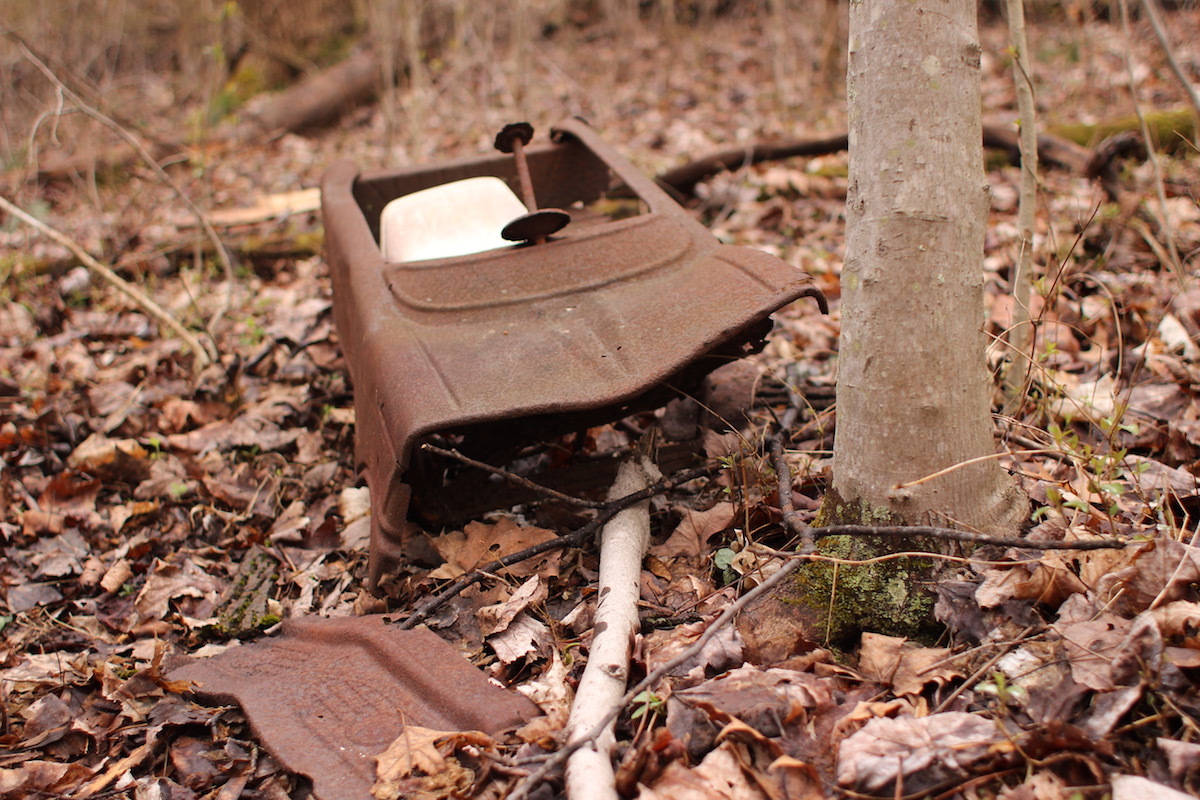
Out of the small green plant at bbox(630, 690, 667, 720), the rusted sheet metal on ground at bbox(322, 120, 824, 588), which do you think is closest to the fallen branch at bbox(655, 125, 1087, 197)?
the rusted sheet metal on ground at bbox(322, 120, 824, 588)

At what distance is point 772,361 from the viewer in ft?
11.6

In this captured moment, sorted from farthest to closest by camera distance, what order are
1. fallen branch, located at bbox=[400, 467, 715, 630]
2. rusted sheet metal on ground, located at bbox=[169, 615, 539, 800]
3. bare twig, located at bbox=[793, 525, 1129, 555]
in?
fallen branch, located at bbox=[400, 467, 715, 630]
rusted sheet metal on ground, located at bbox=[169, 615, 539, 800]
bare twig, located at bbox=[793, 525, 1129, 555]

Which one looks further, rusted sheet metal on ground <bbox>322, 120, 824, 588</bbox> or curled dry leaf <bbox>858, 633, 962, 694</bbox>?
rusted sheet metal on ground <bbox>322, 120, 824, 588</bbox>

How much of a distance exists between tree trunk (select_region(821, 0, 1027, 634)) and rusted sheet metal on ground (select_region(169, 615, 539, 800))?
0.91 meters

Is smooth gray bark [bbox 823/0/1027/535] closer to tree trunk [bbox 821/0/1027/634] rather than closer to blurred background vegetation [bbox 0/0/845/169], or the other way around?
tree trunk [bbox 821/0/1027/634]

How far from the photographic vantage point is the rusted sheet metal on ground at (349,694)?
182 cm

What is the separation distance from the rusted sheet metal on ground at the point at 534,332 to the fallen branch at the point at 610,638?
0.28 meters

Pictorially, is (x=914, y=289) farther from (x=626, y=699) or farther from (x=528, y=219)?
(x=528, y=219)

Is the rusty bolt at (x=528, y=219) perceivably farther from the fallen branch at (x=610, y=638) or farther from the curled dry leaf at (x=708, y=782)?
the curled dry leaf at (x=708, y=782)

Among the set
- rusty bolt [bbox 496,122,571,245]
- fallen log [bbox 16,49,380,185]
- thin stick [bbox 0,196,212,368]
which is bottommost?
thin stick [bbox 0,196,212,368]

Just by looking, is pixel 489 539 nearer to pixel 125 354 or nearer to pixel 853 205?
pixel 853 205

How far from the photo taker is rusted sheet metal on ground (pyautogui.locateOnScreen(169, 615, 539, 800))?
1.82 meters

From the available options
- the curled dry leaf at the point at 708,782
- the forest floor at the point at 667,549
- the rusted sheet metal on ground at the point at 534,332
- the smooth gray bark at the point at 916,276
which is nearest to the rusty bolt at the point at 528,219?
the rusted sheet metal on ground at the point at 534,332

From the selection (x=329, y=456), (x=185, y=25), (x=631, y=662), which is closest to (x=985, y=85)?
(x=329, y=456)
